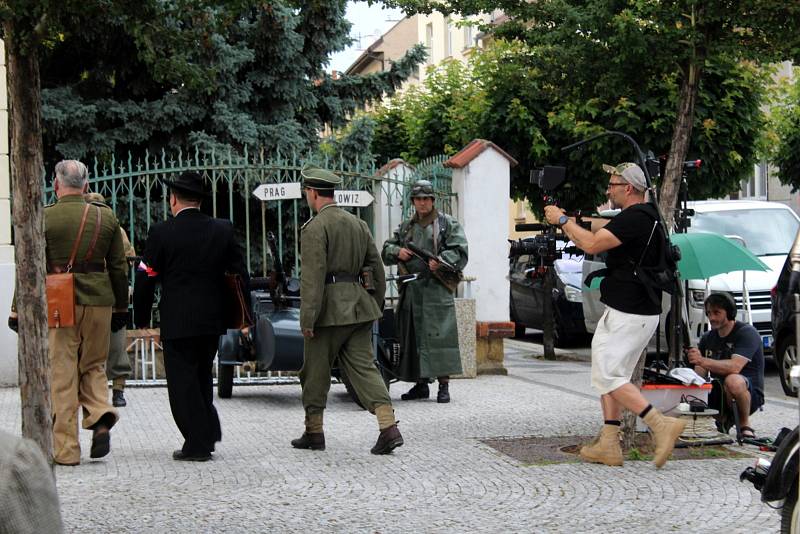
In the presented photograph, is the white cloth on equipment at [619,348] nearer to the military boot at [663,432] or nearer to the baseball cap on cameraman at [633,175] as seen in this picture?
the military boot at [663,432]

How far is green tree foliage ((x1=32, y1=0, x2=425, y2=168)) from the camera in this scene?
17.8 metres

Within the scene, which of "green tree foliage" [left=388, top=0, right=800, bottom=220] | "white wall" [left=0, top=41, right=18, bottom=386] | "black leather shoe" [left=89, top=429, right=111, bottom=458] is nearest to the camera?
"black leather shoe" [left=89, top=429, right=111, bottom=458]

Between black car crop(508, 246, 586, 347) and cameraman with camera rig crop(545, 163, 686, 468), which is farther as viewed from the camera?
black car crop(508, 246, 586, 347)

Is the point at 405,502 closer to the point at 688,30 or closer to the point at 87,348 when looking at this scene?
the point at 87,348

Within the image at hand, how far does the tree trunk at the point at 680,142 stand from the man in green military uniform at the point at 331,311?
80.9 inches

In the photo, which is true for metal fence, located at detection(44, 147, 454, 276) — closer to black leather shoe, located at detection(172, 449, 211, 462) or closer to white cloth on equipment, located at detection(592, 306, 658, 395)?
black leather shoe, located at detection(172, 449, 211, 462)

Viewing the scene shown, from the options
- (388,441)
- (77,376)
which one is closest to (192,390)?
(77,376)

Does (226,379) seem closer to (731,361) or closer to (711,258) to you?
(711,258)

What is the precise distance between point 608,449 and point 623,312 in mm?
831

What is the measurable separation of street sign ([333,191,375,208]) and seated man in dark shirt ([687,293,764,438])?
4271 mm

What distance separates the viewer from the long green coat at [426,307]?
37.1 feet

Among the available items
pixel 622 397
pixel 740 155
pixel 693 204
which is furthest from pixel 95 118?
pixel 622 397

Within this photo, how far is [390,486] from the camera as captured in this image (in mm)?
7086

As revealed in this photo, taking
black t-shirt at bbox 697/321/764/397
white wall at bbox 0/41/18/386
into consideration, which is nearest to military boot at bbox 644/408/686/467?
black t-shirt at bbox 697/321/764/397
